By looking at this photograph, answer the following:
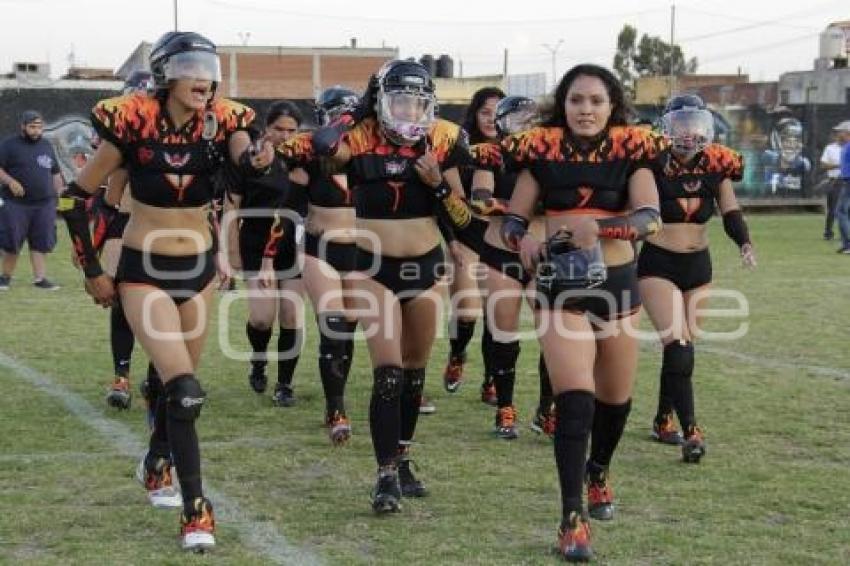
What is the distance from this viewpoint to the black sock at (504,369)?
25.0ft

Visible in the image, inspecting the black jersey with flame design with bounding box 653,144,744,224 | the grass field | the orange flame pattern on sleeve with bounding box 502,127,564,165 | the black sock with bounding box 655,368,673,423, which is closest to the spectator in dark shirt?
the grass field

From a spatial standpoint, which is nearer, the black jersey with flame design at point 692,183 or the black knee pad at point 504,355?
the black jersey with flame design at point 692,183

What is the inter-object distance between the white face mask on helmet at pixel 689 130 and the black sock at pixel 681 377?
3.87 ft

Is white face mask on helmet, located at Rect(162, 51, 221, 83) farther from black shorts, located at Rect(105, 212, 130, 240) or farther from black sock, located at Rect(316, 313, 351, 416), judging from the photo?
black shorts, located at Rect(105, 212, 130, 240)

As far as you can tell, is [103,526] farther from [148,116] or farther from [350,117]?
[350,117]

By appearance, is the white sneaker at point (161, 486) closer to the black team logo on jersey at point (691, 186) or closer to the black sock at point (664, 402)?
the black sock at point (664, 402)

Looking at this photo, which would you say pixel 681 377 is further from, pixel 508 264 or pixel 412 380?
pixel 412 380

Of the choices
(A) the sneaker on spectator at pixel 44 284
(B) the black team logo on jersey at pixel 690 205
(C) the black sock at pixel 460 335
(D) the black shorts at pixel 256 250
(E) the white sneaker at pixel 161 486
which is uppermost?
(B) the black team logo on jersey at pixel 690 205

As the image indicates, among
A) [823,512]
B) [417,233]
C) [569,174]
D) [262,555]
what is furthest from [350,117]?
[823,512]

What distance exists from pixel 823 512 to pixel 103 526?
3.43m

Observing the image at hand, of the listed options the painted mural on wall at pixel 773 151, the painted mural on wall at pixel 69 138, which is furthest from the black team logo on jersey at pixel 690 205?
the painted mural on wall at pixel 773 151

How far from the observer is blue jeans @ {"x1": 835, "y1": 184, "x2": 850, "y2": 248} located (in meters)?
19.7

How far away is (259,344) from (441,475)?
115 inches

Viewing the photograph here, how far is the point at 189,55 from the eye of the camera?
5.55 m
